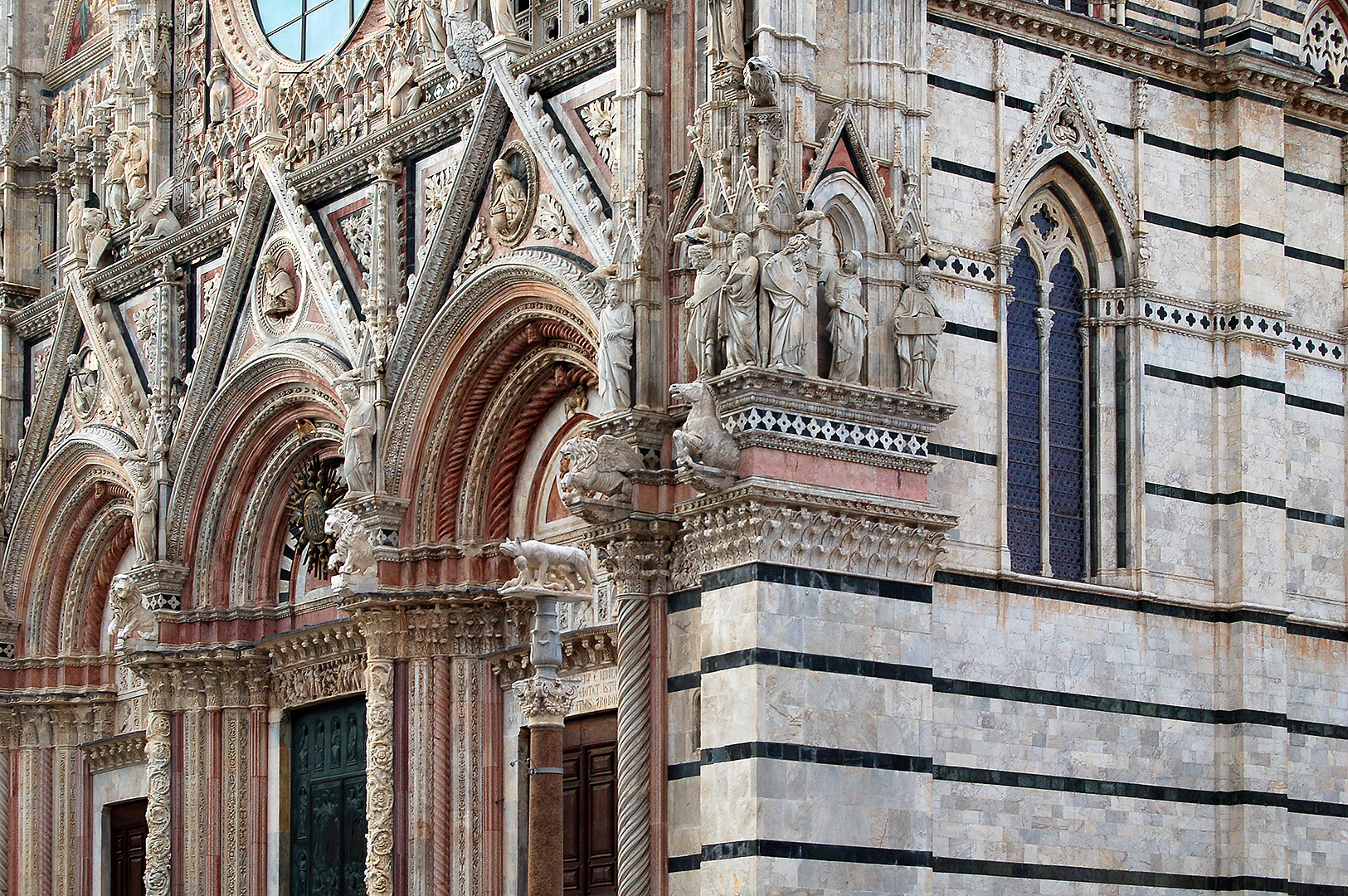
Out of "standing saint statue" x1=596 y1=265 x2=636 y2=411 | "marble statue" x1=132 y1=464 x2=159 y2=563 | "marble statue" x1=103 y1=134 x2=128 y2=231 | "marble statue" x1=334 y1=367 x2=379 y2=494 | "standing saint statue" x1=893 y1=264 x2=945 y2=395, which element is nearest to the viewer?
"standing saint statue" x1=893 y1=264 x2=945 y2=395

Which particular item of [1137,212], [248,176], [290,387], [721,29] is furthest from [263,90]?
[1137,212]

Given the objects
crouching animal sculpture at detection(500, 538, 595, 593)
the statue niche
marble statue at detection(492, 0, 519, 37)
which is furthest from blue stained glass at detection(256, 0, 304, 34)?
crouching animal sculpture at detection(500, 538, 595, 593)

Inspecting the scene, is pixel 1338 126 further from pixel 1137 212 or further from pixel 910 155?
pixel 910 155

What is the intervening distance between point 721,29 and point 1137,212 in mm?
3633

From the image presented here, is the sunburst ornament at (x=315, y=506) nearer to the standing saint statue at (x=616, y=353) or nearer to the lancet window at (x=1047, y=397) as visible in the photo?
the standing saint statue at (x=616, y=353)

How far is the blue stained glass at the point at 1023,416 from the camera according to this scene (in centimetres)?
1792

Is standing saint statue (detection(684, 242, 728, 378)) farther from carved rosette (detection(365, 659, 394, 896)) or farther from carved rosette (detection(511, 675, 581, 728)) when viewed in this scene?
carved rosette (detection(365, 659, 394, 896))

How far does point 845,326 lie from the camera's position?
16.7m

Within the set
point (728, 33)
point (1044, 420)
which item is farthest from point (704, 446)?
point (1044, 420)

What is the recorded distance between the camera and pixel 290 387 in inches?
850

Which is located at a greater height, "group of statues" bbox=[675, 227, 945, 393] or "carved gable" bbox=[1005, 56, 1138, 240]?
"carved gable" bbox=[1005, 56, 1138, 240]

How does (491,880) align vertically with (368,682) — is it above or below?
below

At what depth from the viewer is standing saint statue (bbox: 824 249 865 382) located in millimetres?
16609

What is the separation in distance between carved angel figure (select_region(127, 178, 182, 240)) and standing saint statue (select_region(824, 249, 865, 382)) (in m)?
8.83
